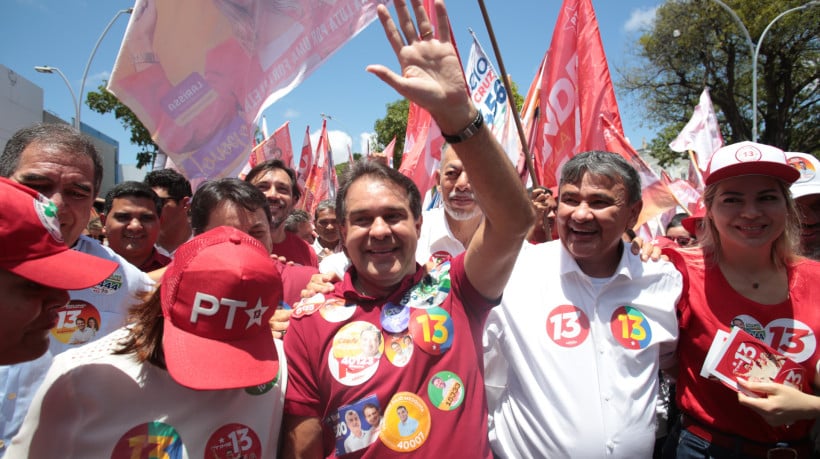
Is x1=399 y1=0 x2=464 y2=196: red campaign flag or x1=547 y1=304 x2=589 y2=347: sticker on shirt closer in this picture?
x1=547 y1=304 x2=589 y2=347: sticker on shirt

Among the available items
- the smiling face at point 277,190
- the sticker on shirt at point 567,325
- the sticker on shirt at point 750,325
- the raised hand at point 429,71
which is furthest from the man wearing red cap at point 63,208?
the sticker on shirt at point 750,325

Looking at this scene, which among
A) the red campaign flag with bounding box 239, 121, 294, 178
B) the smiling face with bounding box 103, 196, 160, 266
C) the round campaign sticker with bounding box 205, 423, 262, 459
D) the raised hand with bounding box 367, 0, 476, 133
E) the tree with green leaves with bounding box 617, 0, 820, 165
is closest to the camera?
the round campaign sticker with bounding box 205, 423, 262, 459

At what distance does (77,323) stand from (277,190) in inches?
70.3

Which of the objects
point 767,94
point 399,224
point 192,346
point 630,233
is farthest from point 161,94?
point 767,94

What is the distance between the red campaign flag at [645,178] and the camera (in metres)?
4.22

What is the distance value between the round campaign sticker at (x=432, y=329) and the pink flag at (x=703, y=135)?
24.0ft

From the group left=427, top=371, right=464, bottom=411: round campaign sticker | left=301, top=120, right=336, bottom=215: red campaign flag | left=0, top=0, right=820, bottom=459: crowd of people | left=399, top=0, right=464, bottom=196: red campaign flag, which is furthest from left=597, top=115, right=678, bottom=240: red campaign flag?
left=301, top=120, right=336, bottom=215: red campaign flag

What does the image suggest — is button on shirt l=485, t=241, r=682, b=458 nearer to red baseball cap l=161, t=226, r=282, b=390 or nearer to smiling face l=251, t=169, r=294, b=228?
red baseball cap l=161, t=226, r=282, b=390

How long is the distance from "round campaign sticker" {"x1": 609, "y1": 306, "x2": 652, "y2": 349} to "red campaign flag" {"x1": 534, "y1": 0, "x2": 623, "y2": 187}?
2.43 meters

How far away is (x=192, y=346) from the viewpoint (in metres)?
1.27

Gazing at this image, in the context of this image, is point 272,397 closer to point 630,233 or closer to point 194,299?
point 194,299

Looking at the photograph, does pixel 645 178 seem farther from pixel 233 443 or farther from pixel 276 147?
pixel 276 147

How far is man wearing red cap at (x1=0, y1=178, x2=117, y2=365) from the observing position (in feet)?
3.60

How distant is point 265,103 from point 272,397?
221 centimetres
